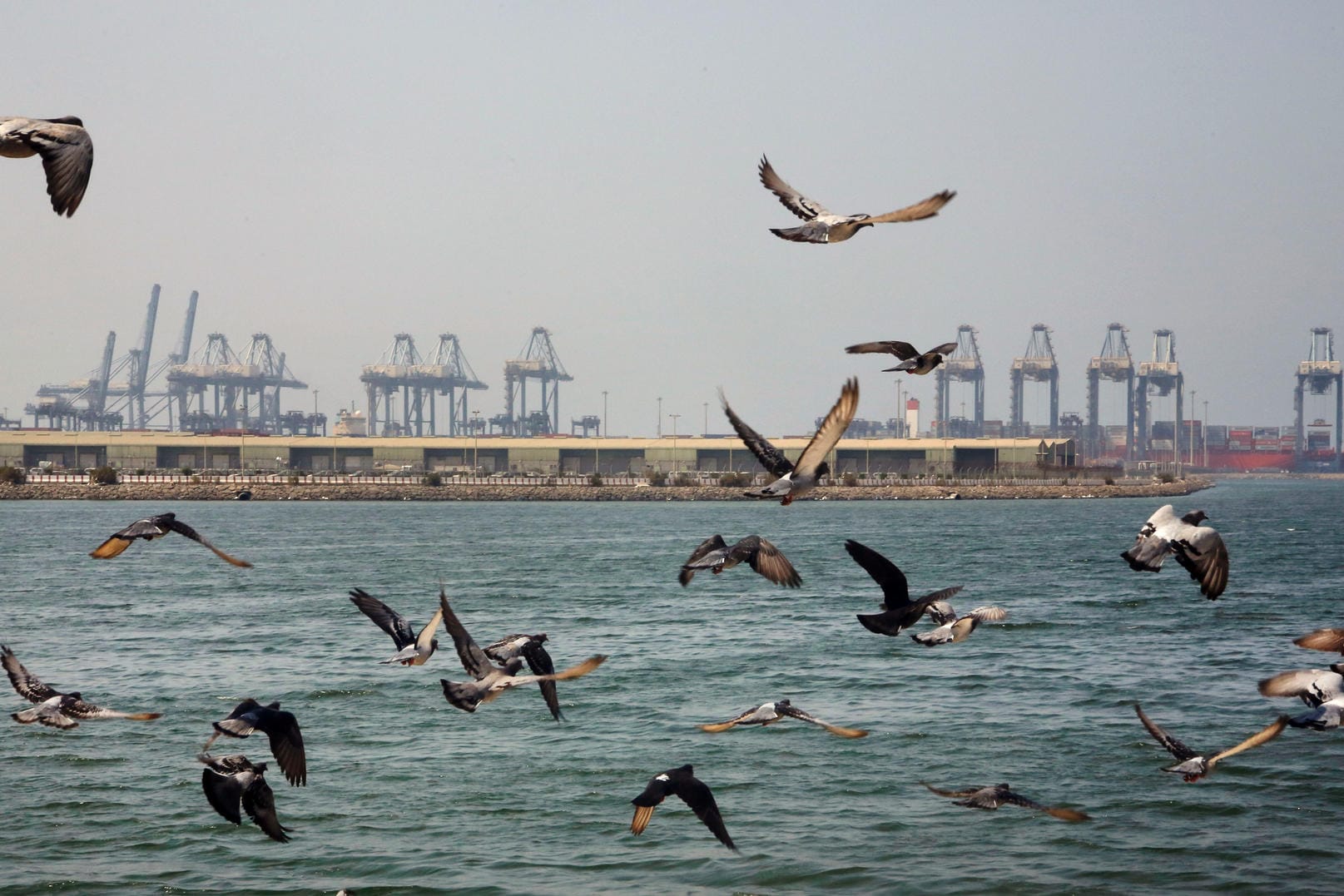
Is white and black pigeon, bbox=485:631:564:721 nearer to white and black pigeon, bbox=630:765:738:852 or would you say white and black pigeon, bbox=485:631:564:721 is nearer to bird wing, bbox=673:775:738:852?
white and black pigeon, bbox=630:765:738:852

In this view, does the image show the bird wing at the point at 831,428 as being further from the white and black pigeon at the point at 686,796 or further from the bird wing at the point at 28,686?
the bird wing at the point at 28,686

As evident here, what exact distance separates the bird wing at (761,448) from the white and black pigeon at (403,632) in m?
2.36

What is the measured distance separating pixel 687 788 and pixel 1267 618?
3229 cm

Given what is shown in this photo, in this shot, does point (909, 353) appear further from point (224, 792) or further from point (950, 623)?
point (224, 792)

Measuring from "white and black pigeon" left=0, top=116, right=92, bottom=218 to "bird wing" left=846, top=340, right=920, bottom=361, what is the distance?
5188 mm

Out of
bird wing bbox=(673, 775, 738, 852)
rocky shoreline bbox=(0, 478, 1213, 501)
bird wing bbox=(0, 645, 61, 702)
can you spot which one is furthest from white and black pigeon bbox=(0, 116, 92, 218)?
rocky shoreline bbox=(0, 478, 1213, 501)

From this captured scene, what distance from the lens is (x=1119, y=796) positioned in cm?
1767

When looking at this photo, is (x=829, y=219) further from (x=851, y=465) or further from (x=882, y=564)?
(x=851, y=465)

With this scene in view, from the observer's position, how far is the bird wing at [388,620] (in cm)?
1017

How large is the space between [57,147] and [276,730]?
4424mm

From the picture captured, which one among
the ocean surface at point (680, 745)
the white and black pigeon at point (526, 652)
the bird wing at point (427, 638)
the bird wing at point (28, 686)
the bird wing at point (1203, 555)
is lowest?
the ocean surface at point (680, 745)

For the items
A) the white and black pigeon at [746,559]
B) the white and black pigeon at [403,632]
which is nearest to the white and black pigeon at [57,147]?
the white and black pigeon at [403,632]

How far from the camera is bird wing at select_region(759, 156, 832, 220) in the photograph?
10.9 meters

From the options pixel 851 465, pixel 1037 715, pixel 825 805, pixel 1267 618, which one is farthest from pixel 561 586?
Result: pixel 851 465
